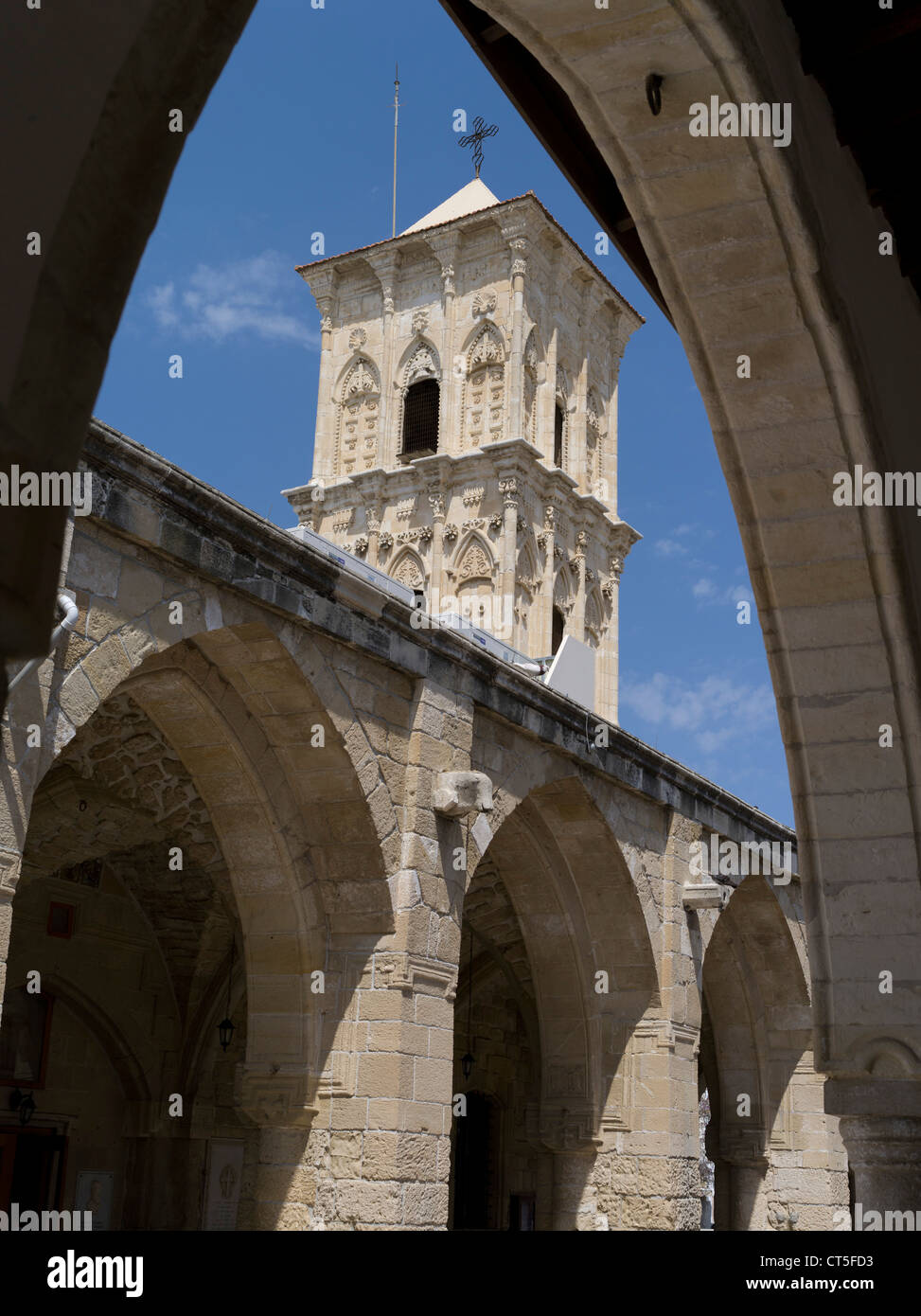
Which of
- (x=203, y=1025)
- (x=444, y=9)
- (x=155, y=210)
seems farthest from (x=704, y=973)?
(x=155, y=210)

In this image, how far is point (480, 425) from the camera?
25.6 meters

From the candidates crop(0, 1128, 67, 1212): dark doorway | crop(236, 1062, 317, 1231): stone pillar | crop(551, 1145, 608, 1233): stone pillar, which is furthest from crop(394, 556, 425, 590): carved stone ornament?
crop(236, 1062, 317, 1231): stone pillar

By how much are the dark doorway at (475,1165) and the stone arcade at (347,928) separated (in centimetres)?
4

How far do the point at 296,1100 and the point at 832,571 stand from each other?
554 cm

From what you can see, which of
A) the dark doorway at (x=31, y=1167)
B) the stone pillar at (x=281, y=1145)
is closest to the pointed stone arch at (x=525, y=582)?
the dark doorway at (x=31, y=1167)

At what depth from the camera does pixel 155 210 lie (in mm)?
1306

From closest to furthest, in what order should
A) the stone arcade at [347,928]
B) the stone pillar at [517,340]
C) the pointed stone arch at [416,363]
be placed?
the stone arcade at [347,928], the stone pillar at [517,340], the pointed stone arch at [416,363]

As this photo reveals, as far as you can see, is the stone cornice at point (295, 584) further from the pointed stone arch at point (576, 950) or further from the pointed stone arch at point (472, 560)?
the pointed stone arch at point (472, 560)

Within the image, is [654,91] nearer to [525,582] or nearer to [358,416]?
[525,582]

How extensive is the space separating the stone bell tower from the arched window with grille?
0.03m

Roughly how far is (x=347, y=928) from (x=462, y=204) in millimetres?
22649

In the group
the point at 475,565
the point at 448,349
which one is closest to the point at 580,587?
the point at 475,565

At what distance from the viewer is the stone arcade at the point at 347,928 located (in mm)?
7668
